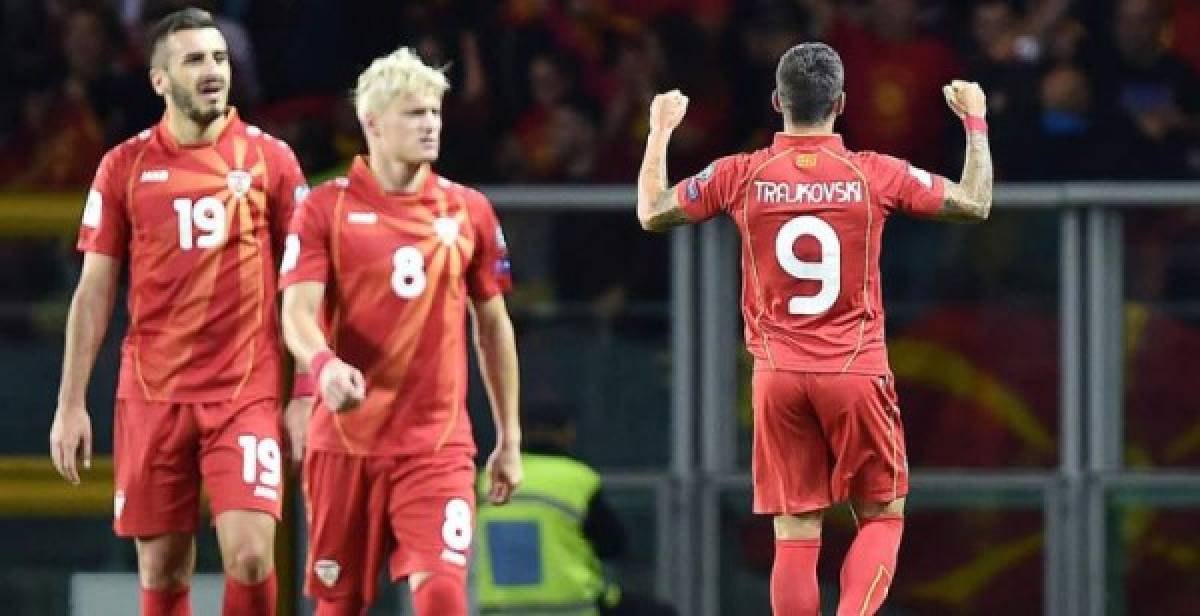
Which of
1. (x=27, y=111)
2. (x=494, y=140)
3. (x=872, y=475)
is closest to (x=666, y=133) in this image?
(x=872, y=475)

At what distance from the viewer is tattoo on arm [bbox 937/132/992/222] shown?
308 inches

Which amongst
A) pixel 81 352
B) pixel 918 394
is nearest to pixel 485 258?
pixel 81 352

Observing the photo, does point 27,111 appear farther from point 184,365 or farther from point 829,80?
point 829,80

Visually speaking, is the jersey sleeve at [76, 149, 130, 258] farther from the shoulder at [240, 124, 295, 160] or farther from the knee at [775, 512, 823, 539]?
the knee at [775, 512, 823, 539]

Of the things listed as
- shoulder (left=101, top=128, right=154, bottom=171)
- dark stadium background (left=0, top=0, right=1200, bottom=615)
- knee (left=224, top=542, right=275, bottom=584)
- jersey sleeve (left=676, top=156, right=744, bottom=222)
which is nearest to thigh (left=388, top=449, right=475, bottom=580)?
knee (left=224, top=542, right=275, bottom=584)

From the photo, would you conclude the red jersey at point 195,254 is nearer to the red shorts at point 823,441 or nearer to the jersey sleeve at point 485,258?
the jersey sleeve at point 485,258

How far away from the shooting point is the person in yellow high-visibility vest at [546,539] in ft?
30.3

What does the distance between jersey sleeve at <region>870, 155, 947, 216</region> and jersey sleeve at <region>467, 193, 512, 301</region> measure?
3.47ft

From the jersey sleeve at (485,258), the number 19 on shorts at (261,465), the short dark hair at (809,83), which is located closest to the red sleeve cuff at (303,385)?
the number 19 on shorts at (261,465)

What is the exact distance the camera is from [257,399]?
793 cm

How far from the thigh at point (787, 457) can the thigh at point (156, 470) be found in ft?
5.18

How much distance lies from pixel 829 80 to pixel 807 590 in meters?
1.40

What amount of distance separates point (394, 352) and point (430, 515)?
440 mm

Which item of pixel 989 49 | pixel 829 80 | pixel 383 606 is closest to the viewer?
pixel 829 80
